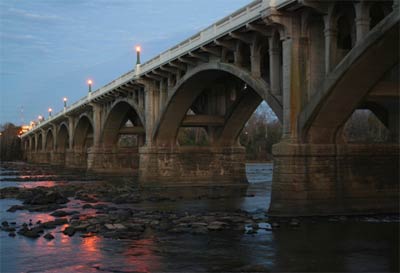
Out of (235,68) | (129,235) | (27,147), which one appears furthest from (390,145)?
(27,147)

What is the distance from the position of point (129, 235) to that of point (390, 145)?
40.8 ft

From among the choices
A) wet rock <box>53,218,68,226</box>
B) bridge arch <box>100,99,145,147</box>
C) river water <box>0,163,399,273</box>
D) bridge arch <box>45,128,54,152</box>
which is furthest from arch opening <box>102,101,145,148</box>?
bridge arch <box>45,128,54,152</box>

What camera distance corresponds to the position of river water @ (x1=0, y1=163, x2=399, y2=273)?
53.7ft

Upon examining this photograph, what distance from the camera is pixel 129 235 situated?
21562 mm

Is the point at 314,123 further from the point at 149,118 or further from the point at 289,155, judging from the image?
the point at 149,118

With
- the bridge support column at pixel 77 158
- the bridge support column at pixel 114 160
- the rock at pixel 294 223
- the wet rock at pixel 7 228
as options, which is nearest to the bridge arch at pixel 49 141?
the bridge support column at pixel 77 158

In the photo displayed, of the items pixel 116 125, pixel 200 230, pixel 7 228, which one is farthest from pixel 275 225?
pixel 116 125

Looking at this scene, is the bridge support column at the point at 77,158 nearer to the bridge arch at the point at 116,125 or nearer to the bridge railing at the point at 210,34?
the bridge arch at the point at 116,125

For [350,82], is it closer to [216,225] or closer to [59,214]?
[216,225]

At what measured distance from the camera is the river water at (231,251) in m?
16.4

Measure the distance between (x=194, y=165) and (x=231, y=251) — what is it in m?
28.0

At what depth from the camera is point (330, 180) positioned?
24.5 meters

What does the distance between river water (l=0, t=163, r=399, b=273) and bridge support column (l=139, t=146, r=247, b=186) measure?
73.4 feet

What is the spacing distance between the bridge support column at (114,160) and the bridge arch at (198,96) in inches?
859
